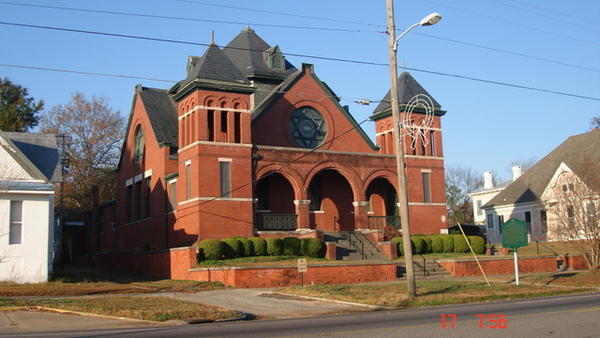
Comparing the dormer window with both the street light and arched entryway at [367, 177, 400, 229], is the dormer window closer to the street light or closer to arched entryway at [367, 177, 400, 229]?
arched entryway at [367, 177, 400, 229]

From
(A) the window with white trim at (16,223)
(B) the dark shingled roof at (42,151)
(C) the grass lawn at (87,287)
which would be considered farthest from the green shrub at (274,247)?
(A) the window with white trim at (16,223)

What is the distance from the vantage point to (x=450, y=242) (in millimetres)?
37625

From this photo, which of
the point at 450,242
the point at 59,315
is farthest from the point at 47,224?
the point at 450,242

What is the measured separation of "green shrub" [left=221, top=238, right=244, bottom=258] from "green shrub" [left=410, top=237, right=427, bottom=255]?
10164 millimetres

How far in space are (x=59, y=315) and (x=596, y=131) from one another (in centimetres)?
4745

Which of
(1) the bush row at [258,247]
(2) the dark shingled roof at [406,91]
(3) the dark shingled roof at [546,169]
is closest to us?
(1) the bush row at [258,247]

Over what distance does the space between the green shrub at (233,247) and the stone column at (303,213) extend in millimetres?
6042

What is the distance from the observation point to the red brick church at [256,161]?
34.3 meters

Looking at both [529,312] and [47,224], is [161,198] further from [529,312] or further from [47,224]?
[529,312]

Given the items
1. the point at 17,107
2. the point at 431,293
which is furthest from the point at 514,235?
the point at 17,107

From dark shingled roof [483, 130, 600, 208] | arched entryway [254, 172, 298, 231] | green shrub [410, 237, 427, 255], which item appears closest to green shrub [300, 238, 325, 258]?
arched entryway [254, 172, 298, 231]

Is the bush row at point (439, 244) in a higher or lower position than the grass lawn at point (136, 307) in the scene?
higher

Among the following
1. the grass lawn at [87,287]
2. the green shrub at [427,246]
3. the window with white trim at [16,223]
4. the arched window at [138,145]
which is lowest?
the grass lawn at [87,287]

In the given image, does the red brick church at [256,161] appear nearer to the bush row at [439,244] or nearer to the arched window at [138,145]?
the arched window at [138,145]
